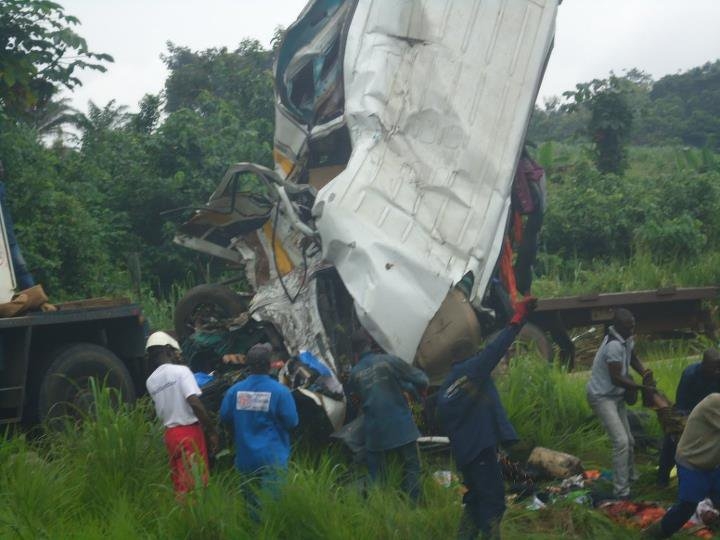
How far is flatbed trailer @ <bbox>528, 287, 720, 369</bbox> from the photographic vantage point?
11758 mm

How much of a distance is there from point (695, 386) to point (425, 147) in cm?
353

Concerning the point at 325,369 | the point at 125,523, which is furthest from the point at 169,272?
the point at 125,523

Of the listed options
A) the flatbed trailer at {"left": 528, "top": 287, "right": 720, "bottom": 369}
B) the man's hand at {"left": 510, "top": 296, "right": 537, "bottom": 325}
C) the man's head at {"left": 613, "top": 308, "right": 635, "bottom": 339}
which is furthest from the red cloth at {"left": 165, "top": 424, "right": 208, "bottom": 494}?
the flatbed trailer at {"left": 528, "top": 287, "right": 720, "bottom": 369}

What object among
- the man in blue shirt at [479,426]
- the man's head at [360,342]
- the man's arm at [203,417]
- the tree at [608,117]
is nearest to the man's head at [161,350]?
the man's arm at [203,417]

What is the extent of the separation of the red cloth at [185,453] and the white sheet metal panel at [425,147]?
1975mm

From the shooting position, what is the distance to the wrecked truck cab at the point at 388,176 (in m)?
8.66

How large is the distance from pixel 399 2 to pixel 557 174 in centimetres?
1411

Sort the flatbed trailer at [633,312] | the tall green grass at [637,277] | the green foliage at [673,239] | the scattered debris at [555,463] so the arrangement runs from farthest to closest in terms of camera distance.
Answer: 1. the green foliage at [673,239]
2. the tall green grass at [637,277]
3. the flatbed trailer at [633,312]
4. the scattered debris at [555,463]

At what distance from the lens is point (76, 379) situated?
26.5ft

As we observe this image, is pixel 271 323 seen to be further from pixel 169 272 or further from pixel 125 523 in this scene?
pixel 169 272

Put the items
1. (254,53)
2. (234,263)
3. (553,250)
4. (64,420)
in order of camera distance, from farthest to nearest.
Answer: (254,53), (553,250), (234,263), (64,420)

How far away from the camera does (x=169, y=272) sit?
15.5 m

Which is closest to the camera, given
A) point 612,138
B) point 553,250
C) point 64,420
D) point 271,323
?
point 64,420

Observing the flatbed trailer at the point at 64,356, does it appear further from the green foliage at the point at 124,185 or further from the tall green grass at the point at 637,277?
the tall green grass at the point at 637,277
